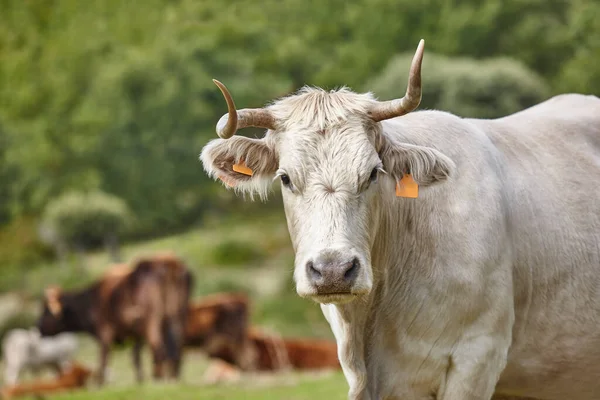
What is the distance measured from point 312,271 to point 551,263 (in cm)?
175

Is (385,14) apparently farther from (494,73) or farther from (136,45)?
(136,45)

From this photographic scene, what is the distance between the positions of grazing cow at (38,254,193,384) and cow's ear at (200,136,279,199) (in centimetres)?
1244

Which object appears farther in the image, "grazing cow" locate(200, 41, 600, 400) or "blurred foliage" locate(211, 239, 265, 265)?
"blurred foliage" locate(211, 239, 265, 265)

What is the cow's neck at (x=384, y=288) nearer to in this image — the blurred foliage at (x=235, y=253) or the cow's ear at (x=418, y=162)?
the cow's ear at (x=418, y=162)

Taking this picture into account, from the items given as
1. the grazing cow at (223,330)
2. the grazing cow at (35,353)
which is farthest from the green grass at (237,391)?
the grazing cow at (35,353)

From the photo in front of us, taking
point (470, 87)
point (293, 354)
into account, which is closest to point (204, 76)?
point (470, 87)

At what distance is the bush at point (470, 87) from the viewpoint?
2242 centimetres

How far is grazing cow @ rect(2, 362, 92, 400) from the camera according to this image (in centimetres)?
1491

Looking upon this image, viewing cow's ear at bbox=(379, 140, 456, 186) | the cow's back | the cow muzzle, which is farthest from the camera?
the cow's back

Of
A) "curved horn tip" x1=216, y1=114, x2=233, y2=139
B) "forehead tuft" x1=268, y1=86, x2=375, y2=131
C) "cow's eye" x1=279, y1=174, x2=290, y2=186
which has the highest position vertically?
"forehead tuft" x1=268, y1=86, x2=375, y2=131

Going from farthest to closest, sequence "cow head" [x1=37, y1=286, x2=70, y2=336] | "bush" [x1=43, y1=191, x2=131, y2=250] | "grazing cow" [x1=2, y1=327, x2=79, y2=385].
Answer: "bush" [x1=43, y1=191, x2=131, y2=250] → "grazing cow" [x1=2, y1=327, x2=79, y2=385] → "cow head" [x1=37, y1=286, x2=70, y2=336]

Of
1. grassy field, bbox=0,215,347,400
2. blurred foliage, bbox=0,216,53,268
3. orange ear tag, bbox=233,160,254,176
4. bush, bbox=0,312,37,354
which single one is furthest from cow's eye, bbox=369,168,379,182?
blurred foliage, bbox=0,216,53,268

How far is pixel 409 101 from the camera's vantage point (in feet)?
14.1

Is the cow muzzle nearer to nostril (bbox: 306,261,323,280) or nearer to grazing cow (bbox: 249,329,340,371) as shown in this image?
nostril (bbox: 306,261,323,280)
